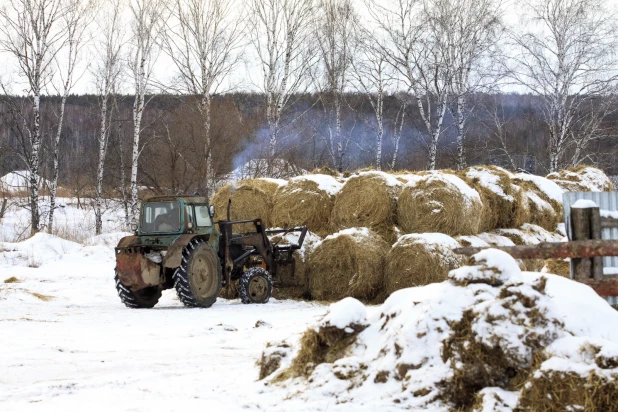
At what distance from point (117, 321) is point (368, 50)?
1969 cm

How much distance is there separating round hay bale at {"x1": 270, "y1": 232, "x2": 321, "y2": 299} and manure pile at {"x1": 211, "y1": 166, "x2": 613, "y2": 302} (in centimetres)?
2

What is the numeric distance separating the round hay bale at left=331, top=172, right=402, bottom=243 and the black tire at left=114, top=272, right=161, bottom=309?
3.53 m

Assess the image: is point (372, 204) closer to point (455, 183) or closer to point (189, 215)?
point (455, 183)

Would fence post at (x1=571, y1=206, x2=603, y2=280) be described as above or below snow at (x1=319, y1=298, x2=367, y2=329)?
above

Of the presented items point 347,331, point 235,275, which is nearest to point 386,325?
point 347,331

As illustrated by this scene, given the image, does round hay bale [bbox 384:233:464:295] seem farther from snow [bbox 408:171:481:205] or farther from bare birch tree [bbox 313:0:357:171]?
bare birch tree [bbox 313:0:357:171]

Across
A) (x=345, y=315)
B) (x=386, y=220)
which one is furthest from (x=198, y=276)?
(x=345, y=315)

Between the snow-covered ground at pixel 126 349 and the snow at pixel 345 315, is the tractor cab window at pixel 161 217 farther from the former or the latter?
the snow at pixel 345 315

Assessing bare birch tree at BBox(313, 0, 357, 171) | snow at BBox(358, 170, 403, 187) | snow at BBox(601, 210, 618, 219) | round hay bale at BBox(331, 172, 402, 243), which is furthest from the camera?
bare birch tree at BBox(313, 0, 357, 171)

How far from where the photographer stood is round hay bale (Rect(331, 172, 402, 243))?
41.2 feet

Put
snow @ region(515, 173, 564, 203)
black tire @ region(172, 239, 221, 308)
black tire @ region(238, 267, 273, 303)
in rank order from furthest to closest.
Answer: snow @ region(515, 173, 564, 203), black tire @ region(238, 267, 273, 303), black tire @ region(172, 239, 221, 308)

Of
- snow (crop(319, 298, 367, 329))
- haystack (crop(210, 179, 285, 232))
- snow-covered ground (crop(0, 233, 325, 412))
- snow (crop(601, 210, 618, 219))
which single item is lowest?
snow-covered ground (crop(0, 233, 325, 412))

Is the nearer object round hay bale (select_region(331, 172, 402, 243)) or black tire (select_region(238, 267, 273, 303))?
black tire (select_region(238, 267, 273, 303))

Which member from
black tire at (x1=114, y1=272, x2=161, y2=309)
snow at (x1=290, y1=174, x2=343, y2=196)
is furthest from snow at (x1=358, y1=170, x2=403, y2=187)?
black tire at (x1=114, y1=272, x2=161, y2=309)
